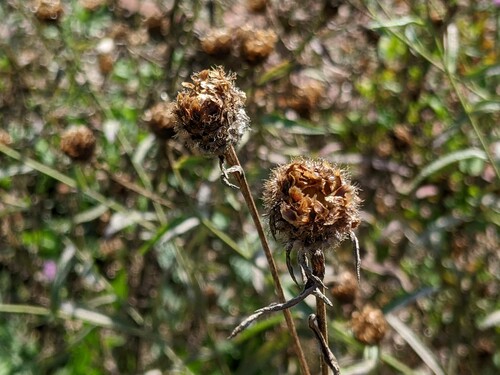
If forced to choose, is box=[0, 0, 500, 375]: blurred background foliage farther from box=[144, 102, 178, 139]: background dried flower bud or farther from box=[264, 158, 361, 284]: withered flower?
box=[264, 158, 361, 284]: withered flower

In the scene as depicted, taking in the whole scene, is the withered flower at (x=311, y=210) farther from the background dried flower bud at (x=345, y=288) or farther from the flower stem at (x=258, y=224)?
the background dried flower bud at (x=345, y=288)

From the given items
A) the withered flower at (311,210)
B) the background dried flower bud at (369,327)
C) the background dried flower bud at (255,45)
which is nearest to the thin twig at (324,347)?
the withered flower at (311,210)

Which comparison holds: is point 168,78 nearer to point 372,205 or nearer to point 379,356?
point 372,205

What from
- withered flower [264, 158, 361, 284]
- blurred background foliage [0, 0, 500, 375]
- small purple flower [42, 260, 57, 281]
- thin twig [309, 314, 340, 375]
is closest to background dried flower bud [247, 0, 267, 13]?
blurred background foliage [0, 0, 500, 375]

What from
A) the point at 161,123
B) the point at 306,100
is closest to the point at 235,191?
the point at 306,100

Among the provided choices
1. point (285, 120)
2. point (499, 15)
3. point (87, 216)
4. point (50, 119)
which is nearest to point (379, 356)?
point (285, 120)

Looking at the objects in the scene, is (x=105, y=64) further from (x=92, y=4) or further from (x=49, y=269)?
(x=49, y=269)
